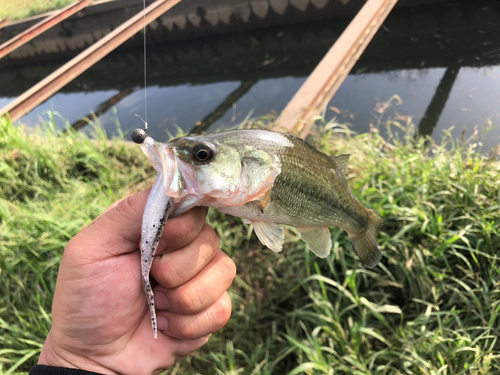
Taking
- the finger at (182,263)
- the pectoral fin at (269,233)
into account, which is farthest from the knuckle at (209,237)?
the pectoral fin at (269,233)

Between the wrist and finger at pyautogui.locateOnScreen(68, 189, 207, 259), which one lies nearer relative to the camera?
finger at pyautogui.locateOnScreen(68, 189, 207, 259)

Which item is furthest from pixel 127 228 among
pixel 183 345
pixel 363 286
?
pixel 363 286

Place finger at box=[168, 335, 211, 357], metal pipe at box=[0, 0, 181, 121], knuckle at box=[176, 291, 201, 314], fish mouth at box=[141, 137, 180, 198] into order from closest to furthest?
fish mouth at box=[141, 137, 180, 198] < knuckle at box=[176, 291, 201, 314] < finger at box=[168, 335, 211, 357] < metal pipe at box=[0, 0, 181, 121]

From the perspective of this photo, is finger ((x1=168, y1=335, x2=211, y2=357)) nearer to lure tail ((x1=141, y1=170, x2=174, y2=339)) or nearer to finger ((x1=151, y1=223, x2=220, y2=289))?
finger ((x1=151, y1=223, x2=220, y2=289))

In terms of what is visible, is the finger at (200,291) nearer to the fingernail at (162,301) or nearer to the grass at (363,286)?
the fingernail at (162,301)

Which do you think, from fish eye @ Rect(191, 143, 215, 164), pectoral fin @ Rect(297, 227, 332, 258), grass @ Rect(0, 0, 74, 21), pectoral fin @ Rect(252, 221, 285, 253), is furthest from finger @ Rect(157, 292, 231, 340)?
grass @ Rect(0, 0, 74, 21)

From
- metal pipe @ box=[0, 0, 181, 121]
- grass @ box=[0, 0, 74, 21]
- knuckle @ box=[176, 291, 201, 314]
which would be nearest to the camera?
knuckle @ box=[176, 291, 201, 314]
